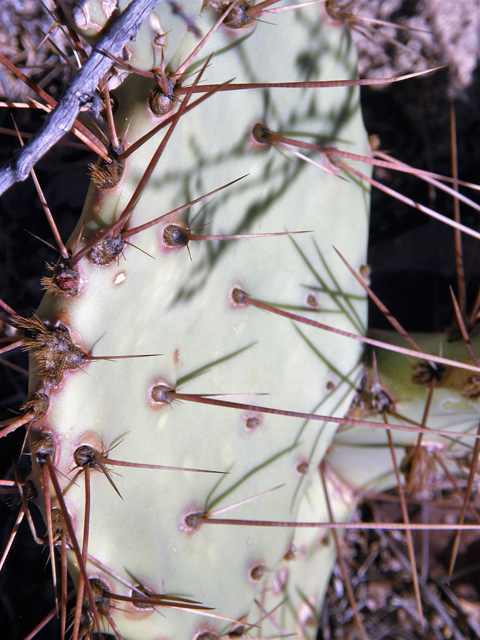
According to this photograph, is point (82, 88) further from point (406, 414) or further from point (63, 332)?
point (406, 414)

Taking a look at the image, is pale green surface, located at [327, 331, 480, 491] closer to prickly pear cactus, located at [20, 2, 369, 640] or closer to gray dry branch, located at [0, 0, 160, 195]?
prickly pear cactus, located at [20, 2, 369, 640]

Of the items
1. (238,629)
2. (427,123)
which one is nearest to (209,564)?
(238,629)

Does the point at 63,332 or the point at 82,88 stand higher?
the point at 82,88

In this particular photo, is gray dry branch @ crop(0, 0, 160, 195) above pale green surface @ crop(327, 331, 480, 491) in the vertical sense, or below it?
above

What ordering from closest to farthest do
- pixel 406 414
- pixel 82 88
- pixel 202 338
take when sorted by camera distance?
pixel 82 88 → pixel 202 338 → pixel 406 414

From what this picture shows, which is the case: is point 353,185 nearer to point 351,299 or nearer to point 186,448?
point 351,299

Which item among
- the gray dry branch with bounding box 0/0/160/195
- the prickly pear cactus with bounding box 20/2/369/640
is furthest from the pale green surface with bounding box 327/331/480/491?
the gray dry branch with bounding box 0/0/160/195

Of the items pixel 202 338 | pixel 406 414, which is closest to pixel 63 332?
pixel 202 338

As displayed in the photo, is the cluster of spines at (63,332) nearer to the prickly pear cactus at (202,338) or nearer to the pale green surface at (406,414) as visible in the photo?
the prickly pear cactus at (202,338)

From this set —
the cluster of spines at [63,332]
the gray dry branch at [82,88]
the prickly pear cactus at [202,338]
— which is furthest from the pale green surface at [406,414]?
the gray dry branch at [82,88]
